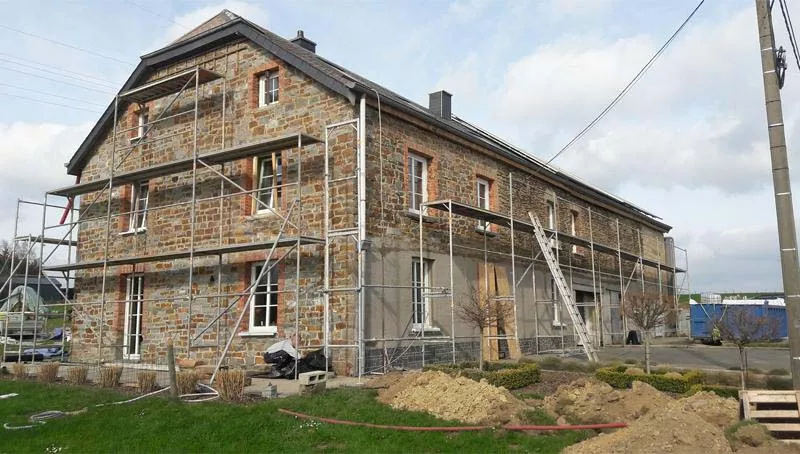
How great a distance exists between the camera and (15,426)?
8617 mm

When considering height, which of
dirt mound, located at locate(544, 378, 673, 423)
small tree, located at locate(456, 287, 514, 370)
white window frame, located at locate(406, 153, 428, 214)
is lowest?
dirt mound, located at locate(544, 378, 673, 423)

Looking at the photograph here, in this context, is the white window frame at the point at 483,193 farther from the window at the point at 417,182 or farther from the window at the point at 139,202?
the window at the point at 139,202

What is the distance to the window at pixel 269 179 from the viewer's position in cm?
1495

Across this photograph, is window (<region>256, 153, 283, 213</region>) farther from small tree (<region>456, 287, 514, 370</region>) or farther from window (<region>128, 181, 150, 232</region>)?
small tree (<region>456, 287, 514, 370</region>)

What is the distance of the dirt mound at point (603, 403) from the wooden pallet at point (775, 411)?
1.13m

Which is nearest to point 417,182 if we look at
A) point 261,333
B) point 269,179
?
point 269,179

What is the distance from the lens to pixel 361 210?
13234 millimetres

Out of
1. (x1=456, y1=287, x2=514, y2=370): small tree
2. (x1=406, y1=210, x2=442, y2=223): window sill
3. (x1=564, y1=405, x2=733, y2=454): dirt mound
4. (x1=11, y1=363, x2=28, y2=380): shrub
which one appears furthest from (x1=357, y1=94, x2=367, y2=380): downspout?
(x1=11, y1=363, x2=28, y2=380): shrub

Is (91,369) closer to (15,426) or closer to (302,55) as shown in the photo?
(15,426)

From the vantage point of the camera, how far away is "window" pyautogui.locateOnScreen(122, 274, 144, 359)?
1673 cm

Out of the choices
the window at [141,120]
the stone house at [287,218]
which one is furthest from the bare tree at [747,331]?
the window at [141,120]

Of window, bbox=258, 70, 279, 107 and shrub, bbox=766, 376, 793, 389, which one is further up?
window, bbox=258, 70, 279, 107

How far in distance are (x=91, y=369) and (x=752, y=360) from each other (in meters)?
16.5

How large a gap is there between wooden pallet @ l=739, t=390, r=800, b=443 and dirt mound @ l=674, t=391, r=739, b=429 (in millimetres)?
192
